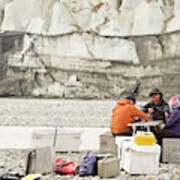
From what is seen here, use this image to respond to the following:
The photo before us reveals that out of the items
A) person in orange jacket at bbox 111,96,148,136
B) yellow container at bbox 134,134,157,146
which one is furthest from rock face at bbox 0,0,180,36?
yellow container at bbox 134,134,157,146

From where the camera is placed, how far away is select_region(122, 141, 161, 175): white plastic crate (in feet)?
7.50

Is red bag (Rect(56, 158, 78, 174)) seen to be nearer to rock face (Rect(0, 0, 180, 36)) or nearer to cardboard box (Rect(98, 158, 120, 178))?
cardboard box (Rect(98, 158, 120, 178))

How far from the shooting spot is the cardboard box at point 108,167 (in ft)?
7.07

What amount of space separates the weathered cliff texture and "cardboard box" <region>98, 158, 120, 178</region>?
11448 mm

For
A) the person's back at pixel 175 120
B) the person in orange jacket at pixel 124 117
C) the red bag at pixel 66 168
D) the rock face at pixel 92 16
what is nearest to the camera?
Result: the red bag at pixel 66 168

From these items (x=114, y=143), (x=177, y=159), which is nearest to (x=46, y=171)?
(x=114, y=143)

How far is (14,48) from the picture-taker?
47.2 feet

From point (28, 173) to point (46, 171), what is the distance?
137mm

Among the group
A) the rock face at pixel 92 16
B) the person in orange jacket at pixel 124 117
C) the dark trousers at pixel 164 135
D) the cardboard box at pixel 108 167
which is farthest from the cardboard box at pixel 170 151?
the rock face at pixel 92 16

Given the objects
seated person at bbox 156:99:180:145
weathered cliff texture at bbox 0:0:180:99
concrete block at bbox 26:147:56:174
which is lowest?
concrete block at bbox 26:147:56:174

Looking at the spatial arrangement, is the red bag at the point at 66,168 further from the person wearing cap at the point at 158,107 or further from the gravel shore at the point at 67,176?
the person wearing cap at the point at 158,107

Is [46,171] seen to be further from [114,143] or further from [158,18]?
[158,18]

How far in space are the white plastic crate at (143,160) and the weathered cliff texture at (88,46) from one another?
11.4 meters

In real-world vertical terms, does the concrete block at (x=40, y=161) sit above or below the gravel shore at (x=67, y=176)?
above
